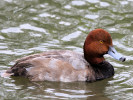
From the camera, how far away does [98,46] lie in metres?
8.00

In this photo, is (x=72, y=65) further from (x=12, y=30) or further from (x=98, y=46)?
(x=12, y=30)

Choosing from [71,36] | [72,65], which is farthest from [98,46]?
[71,36]

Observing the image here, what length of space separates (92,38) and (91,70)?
0.66m

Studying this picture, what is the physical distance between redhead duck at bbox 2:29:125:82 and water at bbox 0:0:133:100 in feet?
0.45

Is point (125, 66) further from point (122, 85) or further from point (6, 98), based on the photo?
point (6, 98)

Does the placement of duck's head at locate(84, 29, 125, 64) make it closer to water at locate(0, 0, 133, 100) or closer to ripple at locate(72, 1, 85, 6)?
water at locate(0, 0, 133, 100)

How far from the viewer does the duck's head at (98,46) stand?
793 centimetres

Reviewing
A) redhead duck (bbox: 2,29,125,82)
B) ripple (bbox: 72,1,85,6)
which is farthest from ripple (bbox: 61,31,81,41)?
ripple (bbox: 72,1,85,6)

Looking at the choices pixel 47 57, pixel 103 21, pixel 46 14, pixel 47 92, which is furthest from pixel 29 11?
pixel 47 92

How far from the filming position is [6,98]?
699 cm

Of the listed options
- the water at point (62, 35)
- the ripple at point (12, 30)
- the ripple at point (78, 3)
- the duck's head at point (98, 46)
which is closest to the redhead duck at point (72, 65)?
the duck's head at point (98, 46)

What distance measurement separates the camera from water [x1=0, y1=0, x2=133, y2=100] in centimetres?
737

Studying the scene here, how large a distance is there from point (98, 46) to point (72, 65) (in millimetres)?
711

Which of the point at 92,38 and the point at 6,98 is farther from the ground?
the point at 92,38
